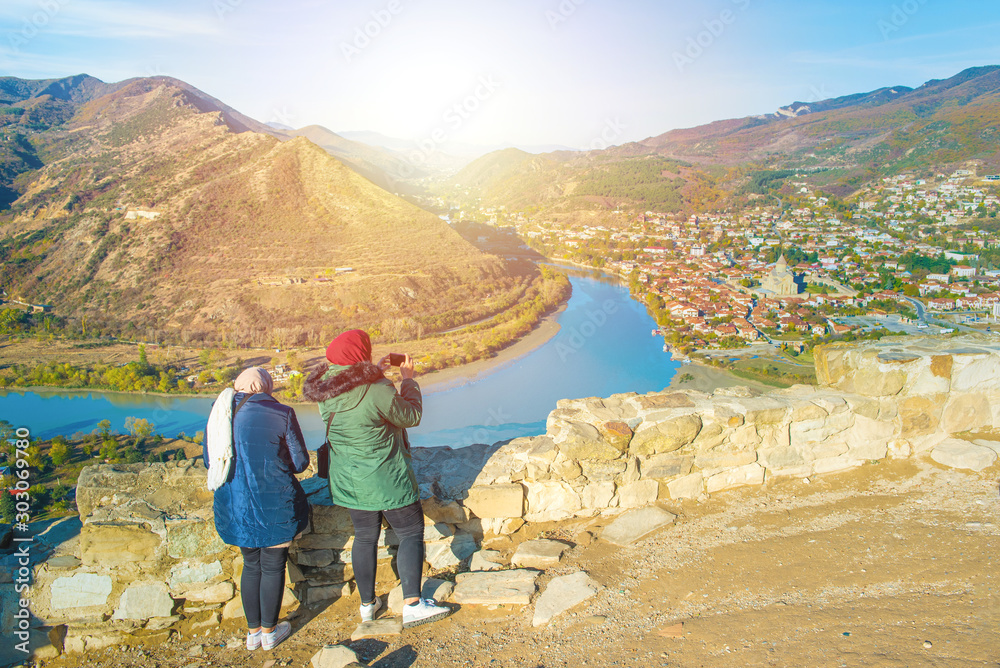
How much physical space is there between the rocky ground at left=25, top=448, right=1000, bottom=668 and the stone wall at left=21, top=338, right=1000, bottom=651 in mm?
155

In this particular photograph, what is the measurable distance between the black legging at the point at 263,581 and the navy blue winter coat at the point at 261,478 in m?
0.07

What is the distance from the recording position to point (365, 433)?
2.04 meters

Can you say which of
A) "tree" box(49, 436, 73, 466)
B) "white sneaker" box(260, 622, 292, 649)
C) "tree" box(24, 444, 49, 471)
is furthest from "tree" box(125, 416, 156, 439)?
"white sneaker" box(260, 622, 292, 649)

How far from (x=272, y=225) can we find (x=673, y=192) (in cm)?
5224

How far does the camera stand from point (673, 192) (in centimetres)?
6644

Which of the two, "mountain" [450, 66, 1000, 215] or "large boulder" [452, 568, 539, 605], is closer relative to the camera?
"large boulder" [452, 568, 539, 605]

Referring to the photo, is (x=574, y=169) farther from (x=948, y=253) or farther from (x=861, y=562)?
(x=861, y=562)

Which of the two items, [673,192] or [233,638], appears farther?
[673,192]

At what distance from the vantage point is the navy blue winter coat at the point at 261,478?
6.61ft

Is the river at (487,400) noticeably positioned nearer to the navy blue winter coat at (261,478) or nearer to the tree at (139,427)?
the tree at (139,427)

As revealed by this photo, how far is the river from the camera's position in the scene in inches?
707

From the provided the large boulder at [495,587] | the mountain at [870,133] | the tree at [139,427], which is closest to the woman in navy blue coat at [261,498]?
the large boulder at [495,587]

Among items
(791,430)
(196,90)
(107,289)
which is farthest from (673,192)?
(791,430)

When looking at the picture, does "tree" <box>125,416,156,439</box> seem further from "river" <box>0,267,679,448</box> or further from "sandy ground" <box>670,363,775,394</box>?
"sandy ground" <box>670,363,775,394</box>
